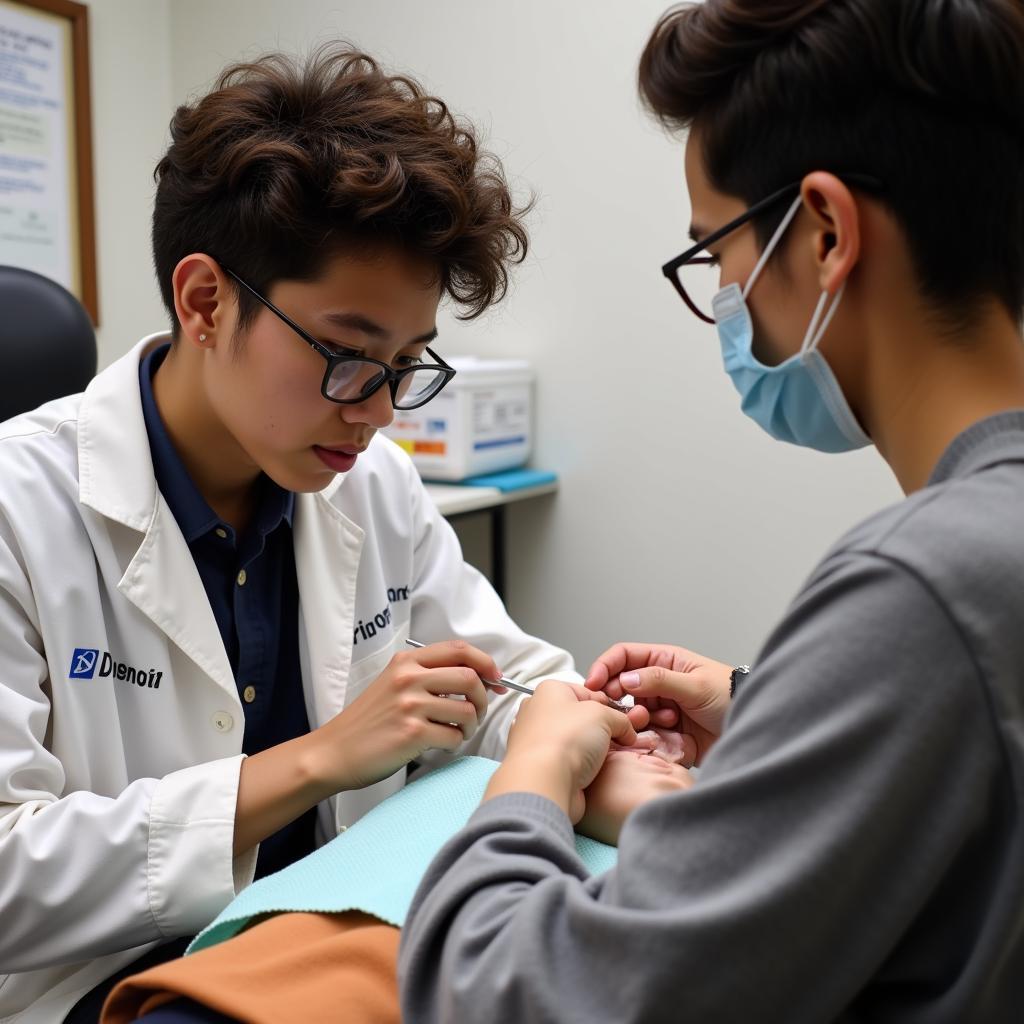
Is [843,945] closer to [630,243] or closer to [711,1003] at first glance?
[711,1003]

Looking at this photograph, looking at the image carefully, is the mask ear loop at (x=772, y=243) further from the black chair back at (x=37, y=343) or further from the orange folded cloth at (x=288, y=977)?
the black chair back at (x=37, y=343)

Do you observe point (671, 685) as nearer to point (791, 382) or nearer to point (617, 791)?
point (617, 791)

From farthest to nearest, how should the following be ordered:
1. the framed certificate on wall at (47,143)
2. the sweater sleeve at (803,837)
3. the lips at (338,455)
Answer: the framed certificate on wall at (47,143)
the lips at (338,455)
the sweater sleeve at (803,837)

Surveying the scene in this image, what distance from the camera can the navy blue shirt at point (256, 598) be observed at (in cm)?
122

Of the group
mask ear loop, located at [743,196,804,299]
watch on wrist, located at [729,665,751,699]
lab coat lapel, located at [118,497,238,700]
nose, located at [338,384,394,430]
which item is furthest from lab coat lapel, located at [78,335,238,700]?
mask ear loop, located at [743,196,804,299]

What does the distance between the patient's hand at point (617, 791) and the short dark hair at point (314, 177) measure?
0.60 metres

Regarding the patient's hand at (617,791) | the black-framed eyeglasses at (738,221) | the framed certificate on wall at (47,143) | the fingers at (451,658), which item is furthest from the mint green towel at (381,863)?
the framed certificate on wall at (47,143)

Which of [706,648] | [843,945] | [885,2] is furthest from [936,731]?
[706,648]

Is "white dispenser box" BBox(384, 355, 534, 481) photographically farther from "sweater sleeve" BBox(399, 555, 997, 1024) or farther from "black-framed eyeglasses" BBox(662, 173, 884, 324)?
"sweater sleeve" BBox(399, 555, 997, 1024)

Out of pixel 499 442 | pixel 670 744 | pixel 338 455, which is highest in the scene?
pixel 338 455

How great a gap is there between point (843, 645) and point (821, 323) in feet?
0.94

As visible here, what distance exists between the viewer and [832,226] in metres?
0.70

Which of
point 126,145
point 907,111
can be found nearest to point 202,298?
point 907,111

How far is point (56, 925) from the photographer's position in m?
0.96
